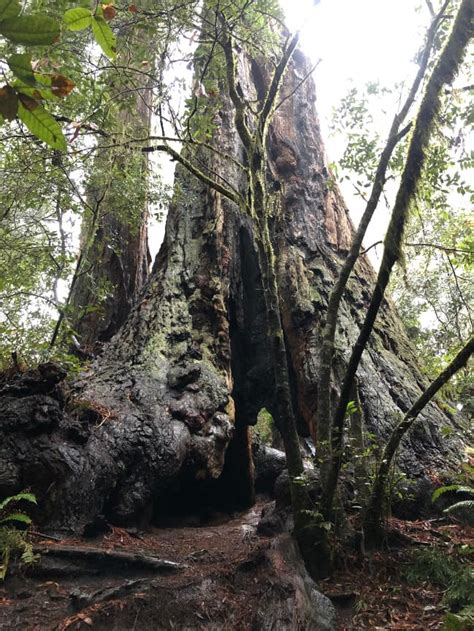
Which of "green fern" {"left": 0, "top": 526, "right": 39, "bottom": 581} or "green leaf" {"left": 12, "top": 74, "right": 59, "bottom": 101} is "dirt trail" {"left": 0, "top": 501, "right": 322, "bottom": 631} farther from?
"green leaf" {"left": 12, "top": 74, "right": 59, "bottom": 101}

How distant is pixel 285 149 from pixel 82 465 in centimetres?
844

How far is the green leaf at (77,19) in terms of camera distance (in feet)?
3.90

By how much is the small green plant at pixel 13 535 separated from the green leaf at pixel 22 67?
328 centimetres

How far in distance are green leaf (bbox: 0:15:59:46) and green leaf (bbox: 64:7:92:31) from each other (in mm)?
322

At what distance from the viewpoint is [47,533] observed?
3.72m

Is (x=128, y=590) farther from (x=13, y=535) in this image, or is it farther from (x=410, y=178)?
(x=410, y=178)

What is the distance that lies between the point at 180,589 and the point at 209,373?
3378 mm

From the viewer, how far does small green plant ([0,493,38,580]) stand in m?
3.10

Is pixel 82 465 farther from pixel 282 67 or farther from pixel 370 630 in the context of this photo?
pixel 282 67

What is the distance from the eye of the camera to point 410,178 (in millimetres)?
3291

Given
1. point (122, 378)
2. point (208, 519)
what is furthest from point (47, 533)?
point (208, 519)

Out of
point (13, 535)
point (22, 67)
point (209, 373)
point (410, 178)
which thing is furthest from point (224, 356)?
point (22, 67)

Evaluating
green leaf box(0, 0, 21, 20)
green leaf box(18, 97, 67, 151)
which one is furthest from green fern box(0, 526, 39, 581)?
green leaf box(0, 0, 21, 20)

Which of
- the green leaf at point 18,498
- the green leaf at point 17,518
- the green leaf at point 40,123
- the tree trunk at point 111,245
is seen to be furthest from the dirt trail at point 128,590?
the tree trunk at point 111,245
